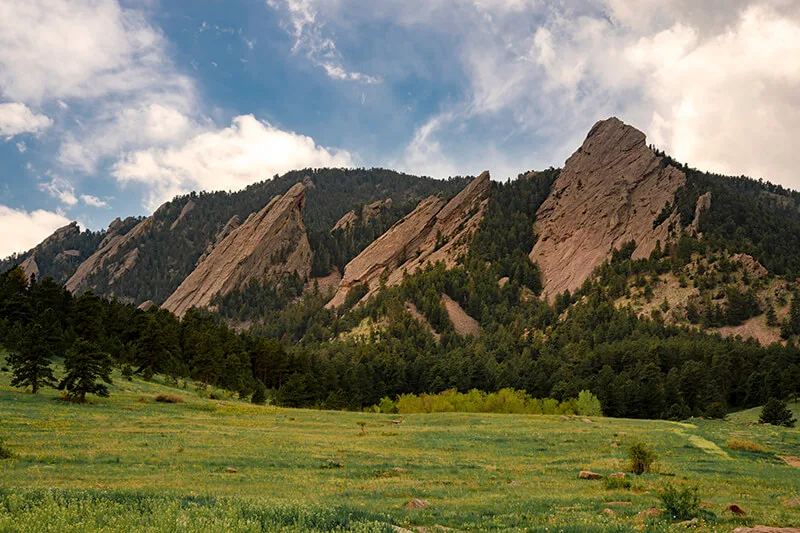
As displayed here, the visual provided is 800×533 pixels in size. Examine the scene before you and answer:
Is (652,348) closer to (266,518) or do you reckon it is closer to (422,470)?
(422,470)

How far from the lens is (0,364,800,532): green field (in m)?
11.9

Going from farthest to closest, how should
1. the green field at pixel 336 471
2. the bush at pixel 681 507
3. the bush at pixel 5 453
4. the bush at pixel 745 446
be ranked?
1. the bush at pixel 745 446
2. the bush at pixel 5 453
3. the bush at pixel 681 507
4. the green field at pixel 336 471

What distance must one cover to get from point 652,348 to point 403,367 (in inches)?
2517

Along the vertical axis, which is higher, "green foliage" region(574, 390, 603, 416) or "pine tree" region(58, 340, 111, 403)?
"pine tree" region(58, 340, 111, 403)

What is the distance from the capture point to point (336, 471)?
2647 cm

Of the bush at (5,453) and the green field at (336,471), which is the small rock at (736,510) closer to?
the green field at (336,471)

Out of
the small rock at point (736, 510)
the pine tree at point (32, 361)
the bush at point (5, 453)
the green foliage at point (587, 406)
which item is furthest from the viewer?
the green foliage at point (587, 406)

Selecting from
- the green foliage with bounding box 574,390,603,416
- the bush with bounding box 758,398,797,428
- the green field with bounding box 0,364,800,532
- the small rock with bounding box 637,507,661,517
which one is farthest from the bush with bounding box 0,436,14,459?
the bush with bounding box 758,398,797,428

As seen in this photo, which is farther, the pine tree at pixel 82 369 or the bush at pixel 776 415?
the bush at pixel 776 415

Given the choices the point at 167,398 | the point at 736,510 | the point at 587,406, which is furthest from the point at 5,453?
the point at 587,406

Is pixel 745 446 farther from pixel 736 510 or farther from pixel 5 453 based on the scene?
pixel 5 453

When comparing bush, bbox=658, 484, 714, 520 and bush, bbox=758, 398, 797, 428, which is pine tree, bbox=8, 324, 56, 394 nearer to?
bush, bbox=658, 484, 714, 520

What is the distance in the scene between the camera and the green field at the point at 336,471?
1195 centimetres

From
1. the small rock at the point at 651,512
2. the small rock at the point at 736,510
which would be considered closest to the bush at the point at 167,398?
the small rock at the point at 651,512
